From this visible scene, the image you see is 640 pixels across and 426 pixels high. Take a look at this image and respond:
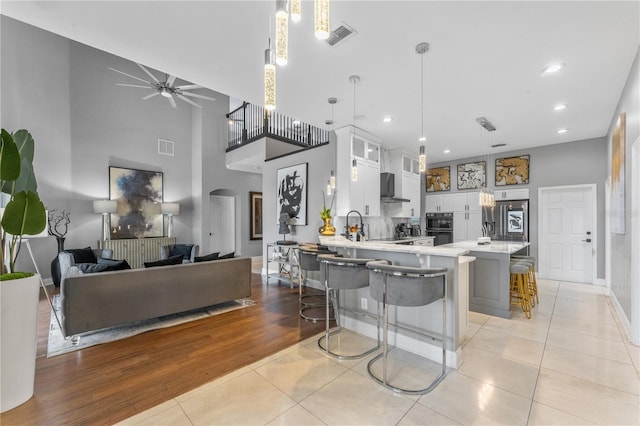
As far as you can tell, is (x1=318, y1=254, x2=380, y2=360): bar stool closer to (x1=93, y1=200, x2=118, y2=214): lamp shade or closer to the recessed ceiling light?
the recessed ceiling light

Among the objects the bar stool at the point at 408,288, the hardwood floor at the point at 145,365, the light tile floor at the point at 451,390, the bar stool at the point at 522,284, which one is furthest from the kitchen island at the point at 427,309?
the bar stool at the point at 522,284

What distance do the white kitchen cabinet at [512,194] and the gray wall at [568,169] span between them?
0.07 metres

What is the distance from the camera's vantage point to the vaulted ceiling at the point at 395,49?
216cm

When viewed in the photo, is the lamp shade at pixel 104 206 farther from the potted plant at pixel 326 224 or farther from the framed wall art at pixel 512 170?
the framed wall art at pixel 512 170

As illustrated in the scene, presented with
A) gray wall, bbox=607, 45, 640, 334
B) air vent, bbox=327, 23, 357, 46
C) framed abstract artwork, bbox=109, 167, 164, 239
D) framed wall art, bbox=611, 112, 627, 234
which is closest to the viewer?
air vent, bbox=327, 23, 357, 46

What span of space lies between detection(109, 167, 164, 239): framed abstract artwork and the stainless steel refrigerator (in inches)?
315

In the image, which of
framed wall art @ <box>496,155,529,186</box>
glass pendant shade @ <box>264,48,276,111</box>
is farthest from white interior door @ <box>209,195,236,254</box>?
glass pendant shade @ <box>264,48,276,111</box>

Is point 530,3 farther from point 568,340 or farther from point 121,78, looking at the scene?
point 121,78

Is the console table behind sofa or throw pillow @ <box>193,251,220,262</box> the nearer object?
throw pillow @ <box>193,251,220,262</box>

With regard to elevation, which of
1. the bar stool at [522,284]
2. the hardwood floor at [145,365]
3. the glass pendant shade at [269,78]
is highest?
the glass pendant shade at [269,78]

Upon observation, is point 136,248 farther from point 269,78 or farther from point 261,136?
point 269,78

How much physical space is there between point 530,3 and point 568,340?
321 centimetres

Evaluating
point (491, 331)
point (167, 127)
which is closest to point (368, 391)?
point (491, 331)

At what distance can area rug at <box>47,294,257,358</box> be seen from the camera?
2.76 meters
